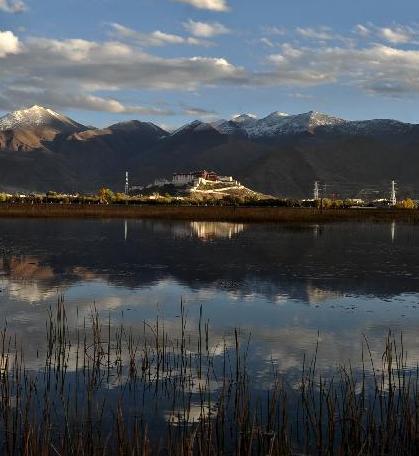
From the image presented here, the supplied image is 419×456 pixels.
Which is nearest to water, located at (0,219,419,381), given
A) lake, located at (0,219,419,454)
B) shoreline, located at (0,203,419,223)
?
lake, located at (0,219,419,454)

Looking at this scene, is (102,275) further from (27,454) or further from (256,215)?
(256,215)

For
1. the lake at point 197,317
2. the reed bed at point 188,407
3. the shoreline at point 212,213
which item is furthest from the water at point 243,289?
the shoreline at point 212,213

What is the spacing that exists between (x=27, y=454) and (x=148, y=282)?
25.0m

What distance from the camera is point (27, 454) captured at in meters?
9.66

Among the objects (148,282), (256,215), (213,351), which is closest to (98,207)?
(256,215)

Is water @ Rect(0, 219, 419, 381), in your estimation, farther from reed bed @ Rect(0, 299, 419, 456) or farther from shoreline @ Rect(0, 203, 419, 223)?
shoreline @ Rect(0, 203, 419, 223)

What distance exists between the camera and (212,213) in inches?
4626

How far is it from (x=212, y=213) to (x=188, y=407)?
104168 millimetres

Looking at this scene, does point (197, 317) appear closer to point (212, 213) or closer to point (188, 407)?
point (188, 407)

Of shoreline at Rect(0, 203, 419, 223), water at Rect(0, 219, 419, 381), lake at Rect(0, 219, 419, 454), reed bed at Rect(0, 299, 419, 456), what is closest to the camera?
reed bed at Rect(0, 299, 419, 456)

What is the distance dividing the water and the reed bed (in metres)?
1.28

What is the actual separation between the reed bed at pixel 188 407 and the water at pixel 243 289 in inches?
50.6

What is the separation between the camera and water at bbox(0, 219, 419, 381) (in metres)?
21.4

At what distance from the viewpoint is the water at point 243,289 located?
21391 millimetres
